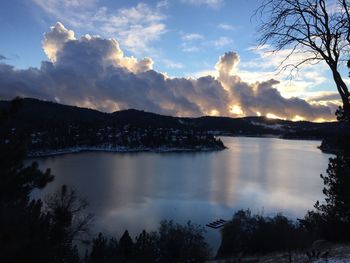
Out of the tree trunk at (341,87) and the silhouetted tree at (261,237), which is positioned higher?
the tree trunk at (341,87)

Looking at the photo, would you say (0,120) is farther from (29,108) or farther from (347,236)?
(29,108)

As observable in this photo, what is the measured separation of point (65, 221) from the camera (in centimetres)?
1085

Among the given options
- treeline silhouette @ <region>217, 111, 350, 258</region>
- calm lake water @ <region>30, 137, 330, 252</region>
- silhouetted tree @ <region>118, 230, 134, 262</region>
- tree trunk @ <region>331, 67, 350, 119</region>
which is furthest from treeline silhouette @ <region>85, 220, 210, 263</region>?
tree trunk @ <region>331, 67, 350, 119</region>

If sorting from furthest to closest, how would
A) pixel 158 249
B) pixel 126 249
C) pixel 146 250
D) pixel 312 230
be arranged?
pixel 158 249, pixel 126 249, pixel 146 250, pixel 312 230

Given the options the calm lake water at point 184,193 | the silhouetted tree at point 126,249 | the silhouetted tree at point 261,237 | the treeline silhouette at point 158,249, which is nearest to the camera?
the silhouetted tree at point 261,237

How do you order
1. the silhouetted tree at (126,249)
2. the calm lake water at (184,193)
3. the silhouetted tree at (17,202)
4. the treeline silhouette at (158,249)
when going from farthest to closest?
the calm lake water at (184,193) < the silhouetted tree at (126,249) < the treeline silhouette at (158,249) < the silhouetted tree at (17,202)

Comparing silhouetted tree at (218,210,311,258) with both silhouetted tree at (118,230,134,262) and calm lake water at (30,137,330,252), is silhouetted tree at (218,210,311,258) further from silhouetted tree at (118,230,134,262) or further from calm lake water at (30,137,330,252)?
silhouetted tree at (118,230,134,262)

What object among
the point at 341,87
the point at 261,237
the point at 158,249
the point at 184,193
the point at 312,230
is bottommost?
the point at 184,193

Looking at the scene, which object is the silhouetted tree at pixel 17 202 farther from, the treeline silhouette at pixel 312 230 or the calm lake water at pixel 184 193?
the calm lake water at pixel 184 193

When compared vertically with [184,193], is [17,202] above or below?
above

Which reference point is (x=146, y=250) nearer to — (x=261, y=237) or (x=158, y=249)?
(x=158, y=249)

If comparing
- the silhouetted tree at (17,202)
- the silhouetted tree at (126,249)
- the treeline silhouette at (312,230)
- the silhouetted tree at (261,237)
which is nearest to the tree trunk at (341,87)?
the silhouetted tree at (17,202)

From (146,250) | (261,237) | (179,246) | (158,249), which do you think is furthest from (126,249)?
(261,237)

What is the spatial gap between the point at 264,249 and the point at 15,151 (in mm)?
13911
